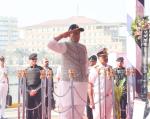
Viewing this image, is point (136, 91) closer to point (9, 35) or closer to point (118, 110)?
point (118, 110)

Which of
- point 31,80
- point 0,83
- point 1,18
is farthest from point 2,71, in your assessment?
point 1,18

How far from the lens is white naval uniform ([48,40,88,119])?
4.99 metres

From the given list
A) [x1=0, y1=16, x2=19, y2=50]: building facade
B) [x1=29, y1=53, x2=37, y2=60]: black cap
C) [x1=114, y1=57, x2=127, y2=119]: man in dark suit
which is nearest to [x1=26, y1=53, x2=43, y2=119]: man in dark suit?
[x1=29, y1=53, x2=37, y2=60]: black cap

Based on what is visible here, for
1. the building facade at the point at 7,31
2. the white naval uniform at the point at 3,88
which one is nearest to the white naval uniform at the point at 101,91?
the white naval uniform at the point at 3,88

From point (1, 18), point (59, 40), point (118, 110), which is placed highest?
point (1, 18)

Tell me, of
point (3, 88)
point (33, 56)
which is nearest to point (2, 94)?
point (3, 88)

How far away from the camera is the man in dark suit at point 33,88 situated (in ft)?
21.0

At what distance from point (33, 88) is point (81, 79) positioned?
1539 millimetres

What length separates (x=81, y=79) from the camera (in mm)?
5098

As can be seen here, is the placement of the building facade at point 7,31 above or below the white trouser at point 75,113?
above

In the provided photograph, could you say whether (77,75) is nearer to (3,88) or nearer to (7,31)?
(3,88)

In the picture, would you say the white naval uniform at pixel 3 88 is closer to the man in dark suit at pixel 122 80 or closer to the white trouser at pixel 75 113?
the man in dark suit at pixel 122 80

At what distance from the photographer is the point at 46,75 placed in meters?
6.04

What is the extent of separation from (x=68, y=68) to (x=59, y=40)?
350mm
